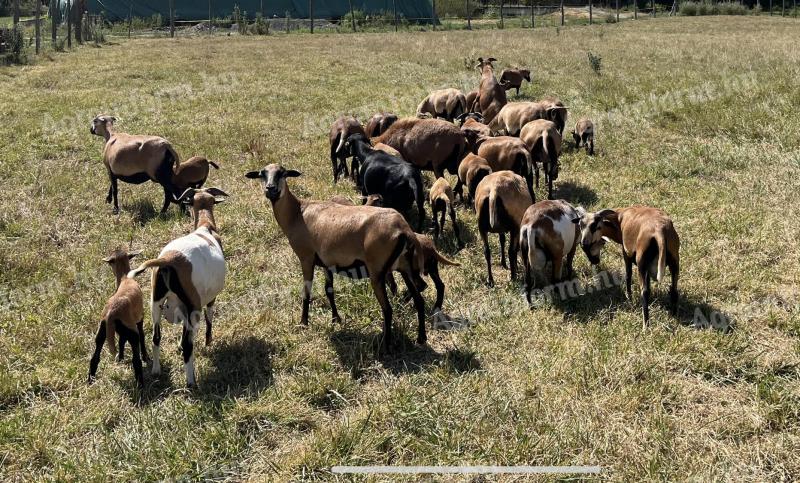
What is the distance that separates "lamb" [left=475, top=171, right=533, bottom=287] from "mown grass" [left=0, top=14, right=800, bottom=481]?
423 millimetres

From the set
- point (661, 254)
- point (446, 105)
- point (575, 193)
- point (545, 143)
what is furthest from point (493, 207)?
point (446, 105)

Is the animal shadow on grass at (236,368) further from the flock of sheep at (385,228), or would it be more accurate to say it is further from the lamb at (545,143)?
the lamb at (545,143)

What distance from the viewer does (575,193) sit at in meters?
9.37

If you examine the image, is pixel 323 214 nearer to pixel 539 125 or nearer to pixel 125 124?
pixel 539 125

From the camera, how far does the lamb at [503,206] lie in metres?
6.49

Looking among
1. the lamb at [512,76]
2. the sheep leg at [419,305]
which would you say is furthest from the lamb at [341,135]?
the lamb at [512,76]

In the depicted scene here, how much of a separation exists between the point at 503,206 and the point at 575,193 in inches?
130

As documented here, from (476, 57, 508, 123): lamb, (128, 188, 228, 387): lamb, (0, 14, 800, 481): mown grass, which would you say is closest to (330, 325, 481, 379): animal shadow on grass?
(0, 14, 800, 481): mown grass

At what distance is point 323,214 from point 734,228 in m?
5.12

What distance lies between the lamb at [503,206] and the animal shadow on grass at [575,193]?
8.56ft

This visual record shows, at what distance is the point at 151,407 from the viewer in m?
4.62

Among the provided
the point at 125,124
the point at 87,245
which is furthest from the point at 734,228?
the point at 125,124

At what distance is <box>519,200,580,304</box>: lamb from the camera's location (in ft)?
19.5

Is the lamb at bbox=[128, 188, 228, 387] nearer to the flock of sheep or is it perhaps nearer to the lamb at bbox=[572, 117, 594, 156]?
the flock of sheep
